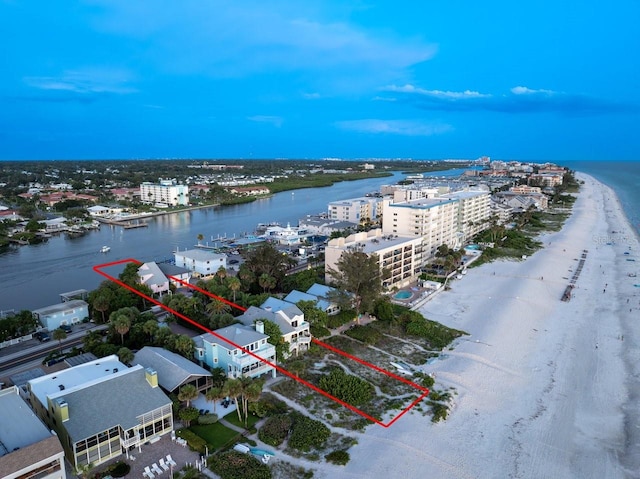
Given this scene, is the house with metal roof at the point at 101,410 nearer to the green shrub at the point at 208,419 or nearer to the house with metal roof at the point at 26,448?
the house with metal roof at the point at 26,448

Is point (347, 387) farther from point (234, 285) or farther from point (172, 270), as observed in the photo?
point (172, 270)

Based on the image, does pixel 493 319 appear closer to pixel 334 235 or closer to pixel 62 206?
pixel 334 235

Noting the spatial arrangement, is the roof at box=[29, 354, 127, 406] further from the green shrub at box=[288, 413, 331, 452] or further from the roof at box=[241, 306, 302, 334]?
the green shrub at box=[288, 413, 331, 452]

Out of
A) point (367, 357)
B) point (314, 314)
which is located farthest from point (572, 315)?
point (314, 314)

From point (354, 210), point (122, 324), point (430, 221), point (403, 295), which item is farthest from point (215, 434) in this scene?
point (354, 210)

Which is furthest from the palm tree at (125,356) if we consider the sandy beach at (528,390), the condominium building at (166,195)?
the condominium building at (166,195)

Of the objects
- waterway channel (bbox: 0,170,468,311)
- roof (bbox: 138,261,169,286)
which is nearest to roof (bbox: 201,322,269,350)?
roof (bbox: 138,261,169,286)
